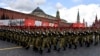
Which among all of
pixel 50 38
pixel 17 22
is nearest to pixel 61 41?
pixel 50 38

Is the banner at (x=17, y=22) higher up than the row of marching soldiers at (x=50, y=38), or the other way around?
the banner at (x=17, y=22)

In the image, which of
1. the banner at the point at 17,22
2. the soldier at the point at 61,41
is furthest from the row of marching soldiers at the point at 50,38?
the banner at the point at 17,22

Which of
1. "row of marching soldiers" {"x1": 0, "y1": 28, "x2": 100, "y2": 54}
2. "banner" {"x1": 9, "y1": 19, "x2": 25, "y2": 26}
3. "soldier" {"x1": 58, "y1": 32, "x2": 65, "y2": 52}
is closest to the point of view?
"row of marching soldiers" {"x1": 0, "y1": 28, "x2": 100, "y2": 54}

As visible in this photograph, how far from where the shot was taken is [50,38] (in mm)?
20047

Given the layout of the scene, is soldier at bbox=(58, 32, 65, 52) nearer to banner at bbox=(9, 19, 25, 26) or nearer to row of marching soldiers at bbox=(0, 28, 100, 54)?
row of marching soldiers at bbox=(0, 28, 100, 54)

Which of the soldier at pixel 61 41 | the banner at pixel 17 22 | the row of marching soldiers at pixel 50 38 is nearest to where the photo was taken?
the row of marching soldiers at pixel 50 38

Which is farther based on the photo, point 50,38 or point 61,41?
point 61,41

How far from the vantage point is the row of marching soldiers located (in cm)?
1945

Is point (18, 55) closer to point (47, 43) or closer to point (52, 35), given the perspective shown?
point (47, 43)

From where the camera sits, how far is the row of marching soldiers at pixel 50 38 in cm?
1945

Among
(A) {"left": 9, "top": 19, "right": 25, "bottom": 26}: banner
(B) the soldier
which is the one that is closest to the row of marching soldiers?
(B) the soldier

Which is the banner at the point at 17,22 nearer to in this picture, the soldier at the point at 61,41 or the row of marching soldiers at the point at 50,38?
the row of marching soldiers at the point at 50,38

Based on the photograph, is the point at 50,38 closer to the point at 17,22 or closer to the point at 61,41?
the point at 61,41

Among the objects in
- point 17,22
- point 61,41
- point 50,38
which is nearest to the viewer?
point 50,38
